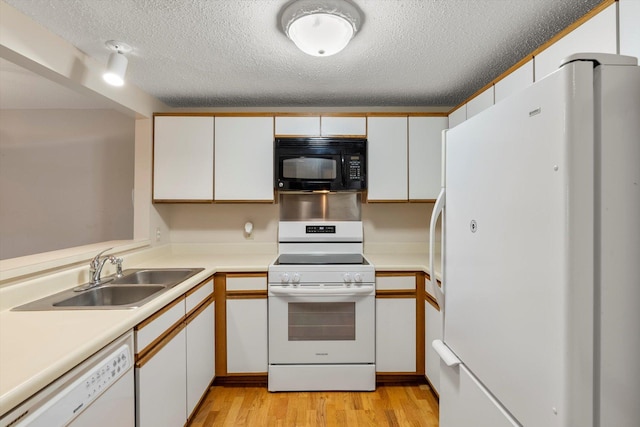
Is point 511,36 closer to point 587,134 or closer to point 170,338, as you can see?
point 587,134

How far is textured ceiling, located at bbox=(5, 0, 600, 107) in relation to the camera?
53.5 inches

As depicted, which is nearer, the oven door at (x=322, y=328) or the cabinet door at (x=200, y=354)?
→ the cabinet door at (x=200, y=354)

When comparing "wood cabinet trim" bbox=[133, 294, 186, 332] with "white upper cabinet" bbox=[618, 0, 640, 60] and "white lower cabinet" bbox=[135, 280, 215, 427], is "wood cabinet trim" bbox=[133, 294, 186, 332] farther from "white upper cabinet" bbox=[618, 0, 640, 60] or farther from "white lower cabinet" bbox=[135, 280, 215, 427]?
"white upper cabinet" bbox=[618, 0, 640, 60]

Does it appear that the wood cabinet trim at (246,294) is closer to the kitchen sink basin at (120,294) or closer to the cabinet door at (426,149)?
the kitchen sink basin at (120,294)

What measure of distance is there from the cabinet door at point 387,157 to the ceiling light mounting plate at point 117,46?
5.41 feet

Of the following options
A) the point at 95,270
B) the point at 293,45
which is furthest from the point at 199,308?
the point at 293,45

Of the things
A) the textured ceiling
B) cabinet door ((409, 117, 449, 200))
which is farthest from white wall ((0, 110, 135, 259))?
cabinet door ((409, 117, 449, 200))

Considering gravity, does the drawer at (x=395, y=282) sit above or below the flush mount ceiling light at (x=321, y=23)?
below

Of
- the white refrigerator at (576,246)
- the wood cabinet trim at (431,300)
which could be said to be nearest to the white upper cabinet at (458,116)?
the wood cabinet trim at (431,300)

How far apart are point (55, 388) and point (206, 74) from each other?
1870mm


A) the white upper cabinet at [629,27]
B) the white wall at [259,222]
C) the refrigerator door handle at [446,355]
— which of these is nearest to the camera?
the white upper cabinet at [629,27]

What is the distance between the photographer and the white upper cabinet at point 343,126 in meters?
2.42

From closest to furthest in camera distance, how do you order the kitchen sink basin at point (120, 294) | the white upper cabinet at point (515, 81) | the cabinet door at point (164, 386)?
the cabinet door at point (164, 386) → the white upper cabinet at point (515, 81) → the kitchen sink basin at point (120, 294)

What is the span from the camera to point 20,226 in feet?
9.84
